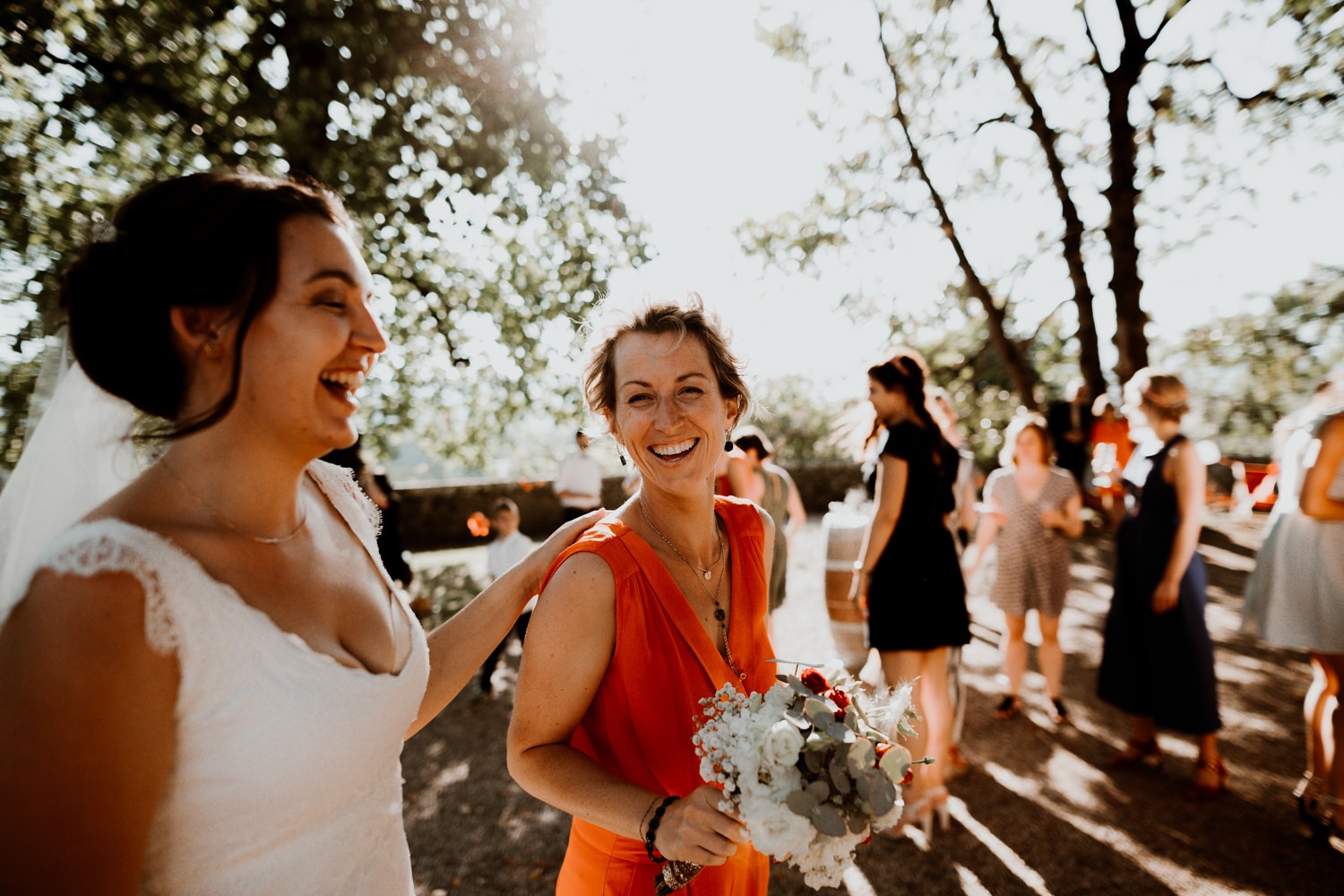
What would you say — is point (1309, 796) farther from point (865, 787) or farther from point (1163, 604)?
point (865, 787)

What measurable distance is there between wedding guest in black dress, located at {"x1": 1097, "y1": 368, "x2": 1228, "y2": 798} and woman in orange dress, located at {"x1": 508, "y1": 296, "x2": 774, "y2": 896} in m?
3.67

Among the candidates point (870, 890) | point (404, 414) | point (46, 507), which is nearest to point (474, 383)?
point (404, 414)

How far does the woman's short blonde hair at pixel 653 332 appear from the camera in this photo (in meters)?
1.95

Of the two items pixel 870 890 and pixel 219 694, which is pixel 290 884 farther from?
pixel 870 890

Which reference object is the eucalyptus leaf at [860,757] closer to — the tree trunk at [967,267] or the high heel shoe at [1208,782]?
the high heel shoe at [1208,782]

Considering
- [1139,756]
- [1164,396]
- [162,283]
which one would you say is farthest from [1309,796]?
[162,283]

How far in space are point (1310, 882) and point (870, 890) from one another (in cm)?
221

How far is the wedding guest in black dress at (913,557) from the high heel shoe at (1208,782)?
5.47 feet

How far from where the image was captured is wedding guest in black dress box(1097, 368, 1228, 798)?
4.32 m

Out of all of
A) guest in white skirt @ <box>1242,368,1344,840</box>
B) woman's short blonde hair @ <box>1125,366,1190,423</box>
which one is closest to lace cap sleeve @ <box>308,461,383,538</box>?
woman's short blonde hair @ <box>1125,366,1190,423</box>

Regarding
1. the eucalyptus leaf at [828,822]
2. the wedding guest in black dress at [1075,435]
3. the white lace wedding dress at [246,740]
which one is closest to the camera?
the white lace wedding dress at [246,740]

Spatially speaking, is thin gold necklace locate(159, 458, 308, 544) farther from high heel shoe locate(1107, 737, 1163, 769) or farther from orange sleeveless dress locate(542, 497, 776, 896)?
high heel shoe locate(1107, 737, 1163, 769)

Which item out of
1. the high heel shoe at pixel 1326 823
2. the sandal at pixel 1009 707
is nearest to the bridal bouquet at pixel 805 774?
the high heel shoe at pixel 1326 823

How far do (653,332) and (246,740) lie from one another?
132 centimetres
